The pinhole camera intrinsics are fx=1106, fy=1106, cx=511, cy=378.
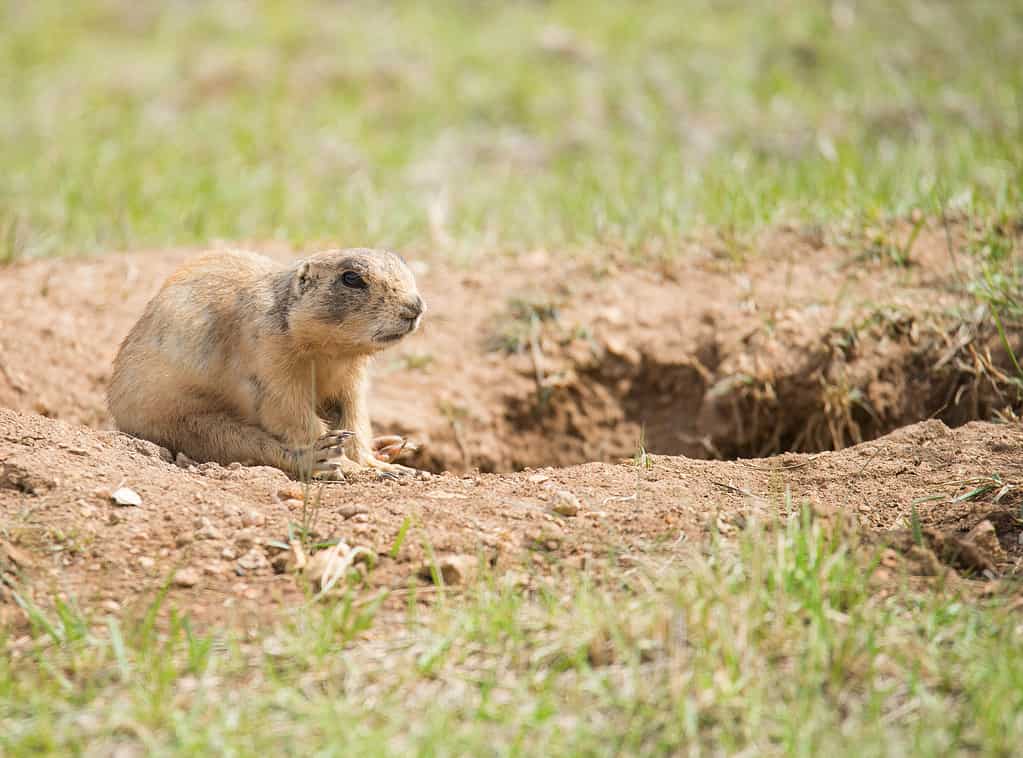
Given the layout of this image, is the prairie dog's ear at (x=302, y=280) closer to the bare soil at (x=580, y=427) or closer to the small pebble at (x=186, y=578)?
the bare soil at (x=580, y=427)

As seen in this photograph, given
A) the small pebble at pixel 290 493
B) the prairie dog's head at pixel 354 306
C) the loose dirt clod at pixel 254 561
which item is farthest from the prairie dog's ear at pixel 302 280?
the loose dirt clod at pixel 254 561

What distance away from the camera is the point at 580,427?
19.1 feet

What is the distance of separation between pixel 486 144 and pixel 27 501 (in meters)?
6.83

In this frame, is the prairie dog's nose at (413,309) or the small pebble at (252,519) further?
the prairie dog's nose at (413,309)

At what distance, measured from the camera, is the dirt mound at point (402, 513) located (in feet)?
10.6

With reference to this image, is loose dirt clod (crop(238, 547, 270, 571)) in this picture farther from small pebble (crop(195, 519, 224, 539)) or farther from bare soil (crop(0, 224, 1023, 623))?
small pebble (crop(195, 519, 224, 539))

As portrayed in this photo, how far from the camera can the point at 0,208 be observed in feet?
22.6

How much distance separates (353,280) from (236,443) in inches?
32.3

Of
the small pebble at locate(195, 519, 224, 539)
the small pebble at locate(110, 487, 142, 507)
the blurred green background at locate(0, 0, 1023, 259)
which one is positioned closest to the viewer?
the small pebble at locate(195, 519, 224, 539)

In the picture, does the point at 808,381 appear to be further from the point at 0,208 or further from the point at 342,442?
the point at 0,208

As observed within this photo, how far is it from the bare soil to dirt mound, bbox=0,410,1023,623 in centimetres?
1

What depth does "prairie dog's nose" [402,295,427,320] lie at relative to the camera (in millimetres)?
4422

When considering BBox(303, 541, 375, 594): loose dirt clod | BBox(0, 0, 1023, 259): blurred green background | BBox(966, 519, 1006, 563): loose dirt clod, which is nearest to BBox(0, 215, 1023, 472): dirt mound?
BBox(0, 0, 1023, 259): blurred green background

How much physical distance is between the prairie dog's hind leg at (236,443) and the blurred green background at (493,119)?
2.24m
